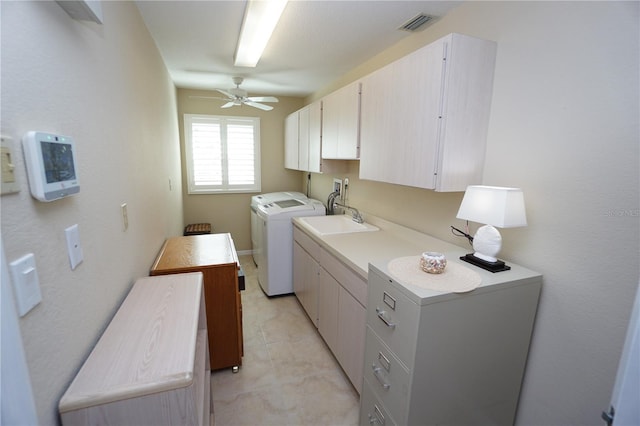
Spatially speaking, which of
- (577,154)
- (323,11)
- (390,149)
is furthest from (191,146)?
(577,154)

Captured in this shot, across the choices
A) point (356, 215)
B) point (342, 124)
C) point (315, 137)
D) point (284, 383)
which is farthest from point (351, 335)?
point (315, 137)

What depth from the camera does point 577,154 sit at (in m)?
1.21

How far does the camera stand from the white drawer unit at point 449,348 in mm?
1179

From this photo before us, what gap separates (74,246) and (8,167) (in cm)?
34

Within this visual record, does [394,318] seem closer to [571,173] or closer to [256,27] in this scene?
[571,173]

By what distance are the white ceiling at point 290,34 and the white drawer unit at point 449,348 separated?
5.22ft

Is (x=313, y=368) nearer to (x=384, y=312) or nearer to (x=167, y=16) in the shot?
(x=384, y=312)

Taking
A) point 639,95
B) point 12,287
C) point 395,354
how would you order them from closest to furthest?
point 12,287 → point 639,95 → point 395,354

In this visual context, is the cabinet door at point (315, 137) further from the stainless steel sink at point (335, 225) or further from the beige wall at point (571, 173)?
the beige wall at point (571, 173)

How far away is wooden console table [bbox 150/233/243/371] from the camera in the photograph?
1.78 meters

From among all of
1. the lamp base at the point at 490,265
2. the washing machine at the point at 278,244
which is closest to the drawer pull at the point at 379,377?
the lamp base at the point at 490,265

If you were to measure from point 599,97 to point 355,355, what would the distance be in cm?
176

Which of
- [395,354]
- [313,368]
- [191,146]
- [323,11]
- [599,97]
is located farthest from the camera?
[191,146]

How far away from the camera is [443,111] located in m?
1.47
